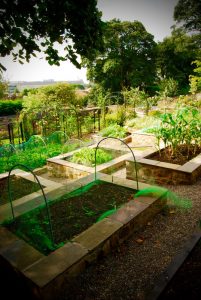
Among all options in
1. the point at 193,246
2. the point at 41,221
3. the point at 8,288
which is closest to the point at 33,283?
the point at 8,288

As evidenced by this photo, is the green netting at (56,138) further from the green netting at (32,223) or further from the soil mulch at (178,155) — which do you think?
the green netting at (32,223)

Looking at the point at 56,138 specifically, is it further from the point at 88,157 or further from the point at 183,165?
the point at 183,165

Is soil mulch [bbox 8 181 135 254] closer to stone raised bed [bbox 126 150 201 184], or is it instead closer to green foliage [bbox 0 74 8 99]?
stone raised bed [bbox 126 150 201 184]

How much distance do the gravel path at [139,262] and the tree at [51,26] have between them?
249cm

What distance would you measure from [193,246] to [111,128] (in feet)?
21.9

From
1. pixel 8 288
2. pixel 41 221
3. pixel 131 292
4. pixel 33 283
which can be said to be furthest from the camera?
pixel 41 221

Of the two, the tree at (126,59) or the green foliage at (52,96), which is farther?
the tree at (126,59)

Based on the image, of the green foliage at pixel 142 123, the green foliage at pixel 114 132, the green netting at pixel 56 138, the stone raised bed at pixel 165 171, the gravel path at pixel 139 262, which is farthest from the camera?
the green foliage at pixel 142 123

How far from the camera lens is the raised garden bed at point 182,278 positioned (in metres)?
2.15

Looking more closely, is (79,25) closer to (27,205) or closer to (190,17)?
(27,205)

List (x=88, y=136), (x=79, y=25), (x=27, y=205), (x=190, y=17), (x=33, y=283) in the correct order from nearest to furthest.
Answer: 1. (x=33, y=283)
2. (x=79, y=25)
3. (x=27, y=205)
4. (x=88, y=136)
5. (x=190, y=17)

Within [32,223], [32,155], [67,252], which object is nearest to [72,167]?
[32,155]

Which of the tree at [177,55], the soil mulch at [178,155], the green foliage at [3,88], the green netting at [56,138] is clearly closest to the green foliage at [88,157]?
the soil mulch at [178,155]

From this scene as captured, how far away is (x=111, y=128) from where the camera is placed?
909 centimetres
